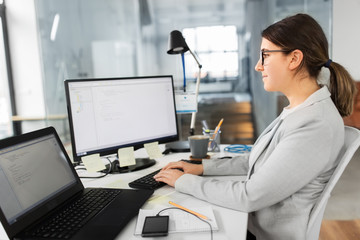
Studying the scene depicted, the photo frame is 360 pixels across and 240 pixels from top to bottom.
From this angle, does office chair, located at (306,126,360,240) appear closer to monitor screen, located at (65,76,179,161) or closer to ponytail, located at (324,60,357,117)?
ponytail, located at (324,60,357,117)

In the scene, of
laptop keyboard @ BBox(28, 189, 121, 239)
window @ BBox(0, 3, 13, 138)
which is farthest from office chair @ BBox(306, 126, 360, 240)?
window @ BBox(0, 3, 13, 138)

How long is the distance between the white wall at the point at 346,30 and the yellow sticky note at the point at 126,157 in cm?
356

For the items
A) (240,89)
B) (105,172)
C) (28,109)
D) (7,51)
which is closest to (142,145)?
(105,172)

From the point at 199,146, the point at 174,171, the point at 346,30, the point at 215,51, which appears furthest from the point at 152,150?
the point at 346,30

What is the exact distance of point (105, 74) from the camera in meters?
4.07

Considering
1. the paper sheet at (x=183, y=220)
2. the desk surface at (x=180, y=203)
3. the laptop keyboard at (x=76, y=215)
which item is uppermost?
the laptop keyboard at (x=76, y=215)

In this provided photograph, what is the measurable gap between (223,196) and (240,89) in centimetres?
319

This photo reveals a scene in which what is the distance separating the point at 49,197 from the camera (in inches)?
34.4

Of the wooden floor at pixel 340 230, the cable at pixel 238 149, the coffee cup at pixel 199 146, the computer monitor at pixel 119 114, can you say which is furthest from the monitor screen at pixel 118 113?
the wooden floor at pixel 340 230

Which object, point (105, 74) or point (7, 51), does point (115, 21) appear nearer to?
point (105, 74)

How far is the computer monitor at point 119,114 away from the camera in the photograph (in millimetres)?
1208

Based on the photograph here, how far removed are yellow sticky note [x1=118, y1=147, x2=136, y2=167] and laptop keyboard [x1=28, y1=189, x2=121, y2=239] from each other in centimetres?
30

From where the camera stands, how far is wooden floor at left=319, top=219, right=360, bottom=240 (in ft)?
Result: 6.68

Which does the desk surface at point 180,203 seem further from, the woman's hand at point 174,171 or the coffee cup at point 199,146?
the coffee cup at point 199,146
